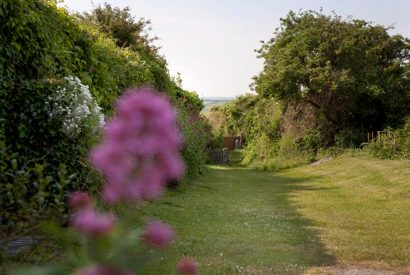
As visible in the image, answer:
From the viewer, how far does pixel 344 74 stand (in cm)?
2392

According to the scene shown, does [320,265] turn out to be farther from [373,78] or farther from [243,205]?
[373,78]

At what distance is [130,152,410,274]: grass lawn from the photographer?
20.5 feet

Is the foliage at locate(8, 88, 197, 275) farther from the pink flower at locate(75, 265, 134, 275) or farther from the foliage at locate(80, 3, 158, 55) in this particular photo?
the foliage at locate(80, 3, 158, 55)

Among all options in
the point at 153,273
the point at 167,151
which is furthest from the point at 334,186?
the point at 167,151

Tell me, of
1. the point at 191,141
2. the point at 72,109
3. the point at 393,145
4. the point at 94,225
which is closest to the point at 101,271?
the point at 94,225

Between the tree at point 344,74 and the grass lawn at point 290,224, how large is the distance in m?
8.29

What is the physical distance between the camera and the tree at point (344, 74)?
2423cm

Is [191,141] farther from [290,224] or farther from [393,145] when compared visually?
[393,145]

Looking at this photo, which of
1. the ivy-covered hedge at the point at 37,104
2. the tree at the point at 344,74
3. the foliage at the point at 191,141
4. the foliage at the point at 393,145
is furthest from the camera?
the tree at the point at 344,74

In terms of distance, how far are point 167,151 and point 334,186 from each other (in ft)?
49.5

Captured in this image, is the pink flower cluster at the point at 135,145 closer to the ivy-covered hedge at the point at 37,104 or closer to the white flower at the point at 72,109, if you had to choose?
the ivy-covered hedge at the point at 37,104

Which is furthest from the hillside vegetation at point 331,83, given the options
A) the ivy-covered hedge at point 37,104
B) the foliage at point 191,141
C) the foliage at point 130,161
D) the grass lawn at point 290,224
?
the foliage at point 130,161

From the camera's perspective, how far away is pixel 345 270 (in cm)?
595

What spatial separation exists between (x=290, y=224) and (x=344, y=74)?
16230 mm
